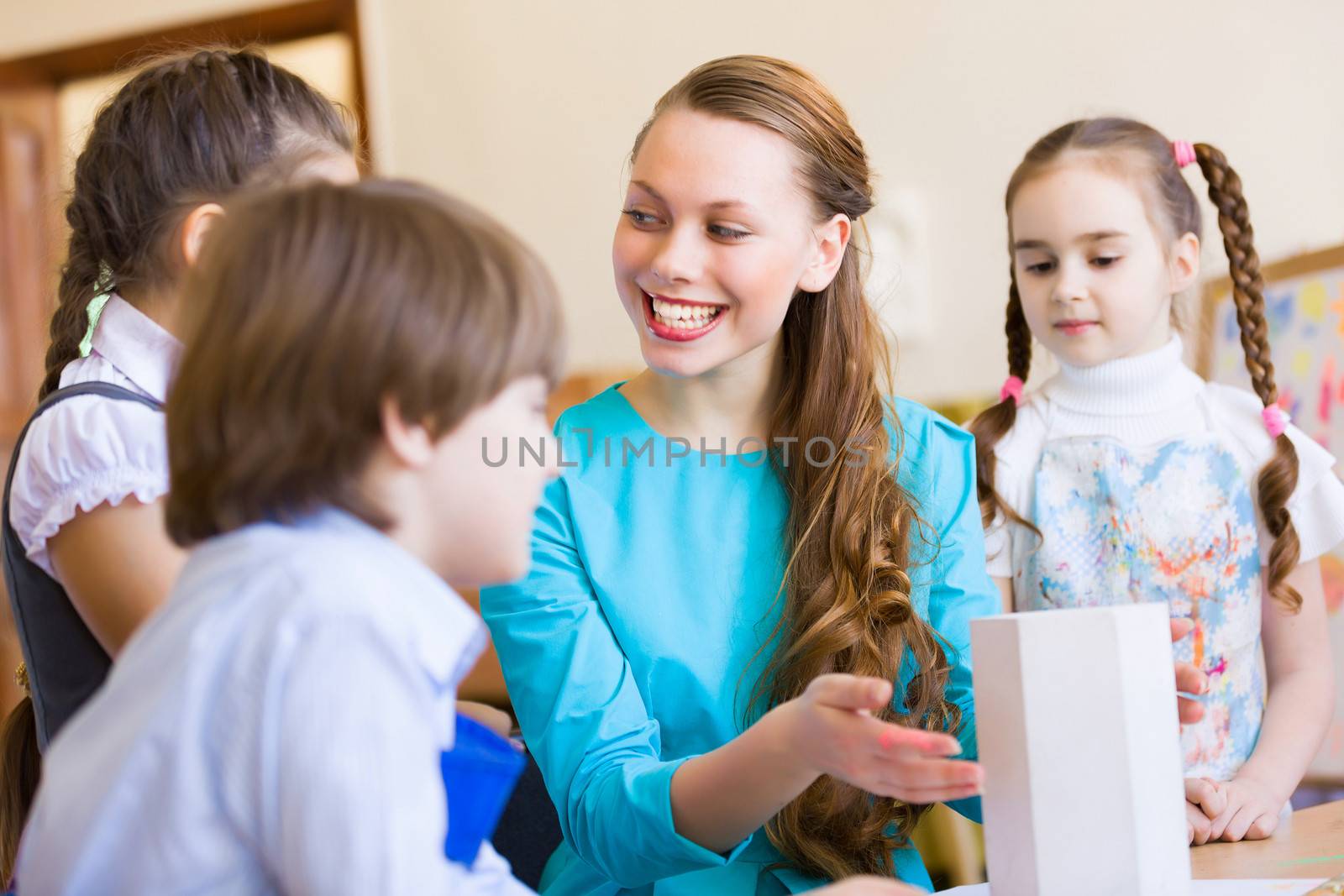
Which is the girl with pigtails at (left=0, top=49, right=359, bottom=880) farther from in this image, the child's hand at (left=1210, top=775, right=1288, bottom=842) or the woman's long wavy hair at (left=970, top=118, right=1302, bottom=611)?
the child's hand at (left=1210, top=775, right=1288, bottom=842)

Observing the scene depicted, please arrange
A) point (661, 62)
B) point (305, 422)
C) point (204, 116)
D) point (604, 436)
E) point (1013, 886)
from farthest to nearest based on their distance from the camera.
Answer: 1. point (661, 62)
2. point (604, 436)
3. point (204, 116)
4. point (1013, 886)
5. point (305, 422)

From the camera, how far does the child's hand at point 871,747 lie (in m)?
0.75

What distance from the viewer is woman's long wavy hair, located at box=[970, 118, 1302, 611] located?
4.45 ft

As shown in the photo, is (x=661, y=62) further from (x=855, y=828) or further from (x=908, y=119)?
(x=855, y=828)

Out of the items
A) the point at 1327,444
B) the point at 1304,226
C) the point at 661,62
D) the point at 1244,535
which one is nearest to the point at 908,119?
the point at 661,62

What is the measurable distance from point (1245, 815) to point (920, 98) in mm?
1887

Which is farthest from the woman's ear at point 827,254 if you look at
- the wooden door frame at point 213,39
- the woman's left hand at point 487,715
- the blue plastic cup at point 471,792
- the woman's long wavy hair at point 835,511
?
the wooden door frame at point 213,39

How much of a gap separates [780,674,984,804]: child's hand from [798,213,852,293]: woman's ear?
0.57m

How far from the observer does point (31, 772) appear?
1062 millimetres

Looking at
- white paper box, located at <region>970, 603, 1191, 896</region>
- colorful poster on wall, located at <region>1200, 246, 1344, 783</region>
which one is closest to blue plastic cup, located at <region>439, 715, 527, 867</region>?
white paper box, located at <region>970, 603, 1191, 896</region>

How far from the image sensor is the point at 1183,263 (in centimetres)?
148

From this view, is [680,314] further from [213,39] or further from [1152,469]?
[213,39]

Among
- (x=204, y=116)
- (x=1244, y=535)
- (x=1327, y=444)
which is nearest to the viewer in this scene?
(x=204, y=116)

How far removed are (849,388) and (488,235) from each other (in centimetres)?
67
